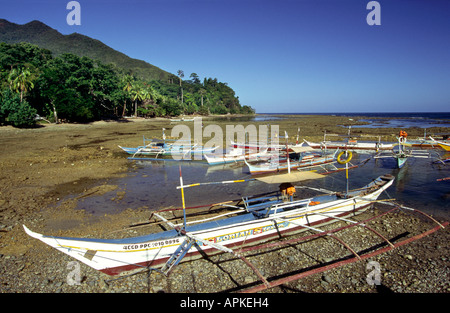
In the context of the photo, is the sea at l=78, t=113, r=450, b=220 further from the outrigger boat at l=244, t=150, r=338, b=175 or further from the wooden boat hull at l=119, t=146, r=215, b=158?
the wooden boat hull at l=119, t=146, r=215, b=158

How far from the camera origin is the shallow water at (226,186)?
14555 millimetres

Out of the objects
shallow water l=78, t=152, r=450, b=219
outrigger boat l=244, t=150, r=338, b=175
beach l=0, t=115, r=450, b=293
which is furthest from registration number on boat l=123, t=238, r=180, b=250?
outrigger boat l=244, t=150, r=338, b=175

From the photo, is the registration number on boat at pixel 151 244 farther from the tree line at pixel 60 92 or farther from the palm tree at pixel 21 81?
the palm tree at pixel 21 81

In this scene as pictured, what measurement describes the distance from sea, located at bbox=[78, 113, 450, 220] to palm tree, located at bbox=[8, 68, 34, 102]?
38.8m

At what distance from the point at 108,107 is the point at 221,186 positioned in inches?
2422

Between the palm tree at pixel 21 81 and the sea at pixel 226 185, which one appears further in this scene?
the palm tree at pixel 21 81

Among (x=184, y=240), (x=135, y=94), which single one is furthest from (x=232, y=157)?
(x=135, y=94)

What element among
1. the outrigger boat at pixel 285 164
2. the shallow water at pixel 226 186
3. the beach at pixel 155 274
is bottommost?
the beach at pixel 155 274

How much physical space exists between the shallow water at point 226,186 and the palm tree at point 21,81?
38643 mm

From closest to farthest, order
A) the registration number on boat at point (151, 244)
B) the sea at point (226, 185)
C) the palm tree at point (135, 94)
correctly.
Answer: the registration number on boat at point (151, 244) → the sea at point (226, 185) → the palm tree at point (135, 94)

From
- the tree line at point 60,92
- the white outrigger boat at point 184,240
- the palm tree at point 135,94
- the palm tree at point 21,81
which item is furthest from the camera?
the palm tree at point 135,94

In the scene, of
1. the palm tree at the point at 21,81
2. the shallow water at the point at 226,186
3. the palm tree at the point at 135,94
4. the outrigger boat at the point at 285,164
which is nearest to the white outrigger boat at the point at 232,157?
the shallow water at the point at 226,186

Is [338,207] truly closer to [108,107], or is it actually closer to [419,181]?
[419,181]
